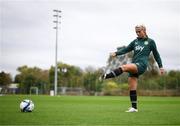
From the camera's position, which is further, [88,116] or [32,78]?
[32,78]

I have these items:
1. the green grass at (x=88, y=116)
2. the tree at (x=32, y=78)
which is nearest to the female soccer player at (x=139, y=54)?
the green grass at (x=88, y=116)

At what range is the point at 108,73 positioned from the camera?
31.3 feet

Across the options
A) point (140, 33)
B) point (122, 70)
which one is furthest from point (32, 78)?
point (122, 70)

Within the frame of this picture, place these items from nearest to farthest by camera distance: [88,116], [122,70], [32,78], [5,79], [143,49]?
1. [88,116]
2. [122,70]
3. [143,49]
4. [5,79]
5. [32,78]

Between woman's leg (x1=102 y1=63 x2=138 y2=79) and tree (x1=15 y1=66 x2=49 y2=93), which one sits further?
tree (x1=15 y1=66 x2=49 y2=93)

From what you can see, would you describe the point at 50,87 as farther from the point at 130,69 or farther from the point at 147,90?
the point at 130,69

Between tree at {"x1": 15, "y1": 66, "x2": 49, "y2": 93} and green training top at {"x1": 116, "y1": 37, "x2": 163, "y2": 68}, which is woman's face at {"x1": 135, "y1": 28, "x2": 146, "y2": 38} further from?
tree at {"x1": 15, "y1": 66, "x2": 49, "y2": 93}

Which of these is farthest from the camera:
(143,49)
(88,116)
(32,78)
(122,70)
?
(32,78)

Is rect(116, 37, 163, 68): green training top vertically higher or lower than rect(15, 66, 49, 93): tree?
lower

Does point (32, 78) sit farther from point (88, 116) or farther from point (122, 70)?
point (88, 116)

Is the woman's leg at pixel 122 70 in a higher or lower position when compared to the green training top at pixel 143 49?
lower

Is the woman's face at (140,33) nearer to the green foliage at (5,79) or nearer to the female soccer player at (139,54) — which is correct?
the female soccer player at (139,54)

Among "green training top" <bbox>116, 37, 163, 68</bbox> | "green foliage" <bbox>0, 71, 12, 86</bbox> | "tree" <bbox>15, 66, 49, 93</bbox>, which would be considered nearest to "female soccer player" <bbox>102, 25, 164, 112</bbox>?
"green training top" <bbox>116, 37, 163, 68</bbox>

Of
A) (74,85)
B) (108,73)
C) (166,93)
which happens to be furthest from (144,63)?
(74,85)
